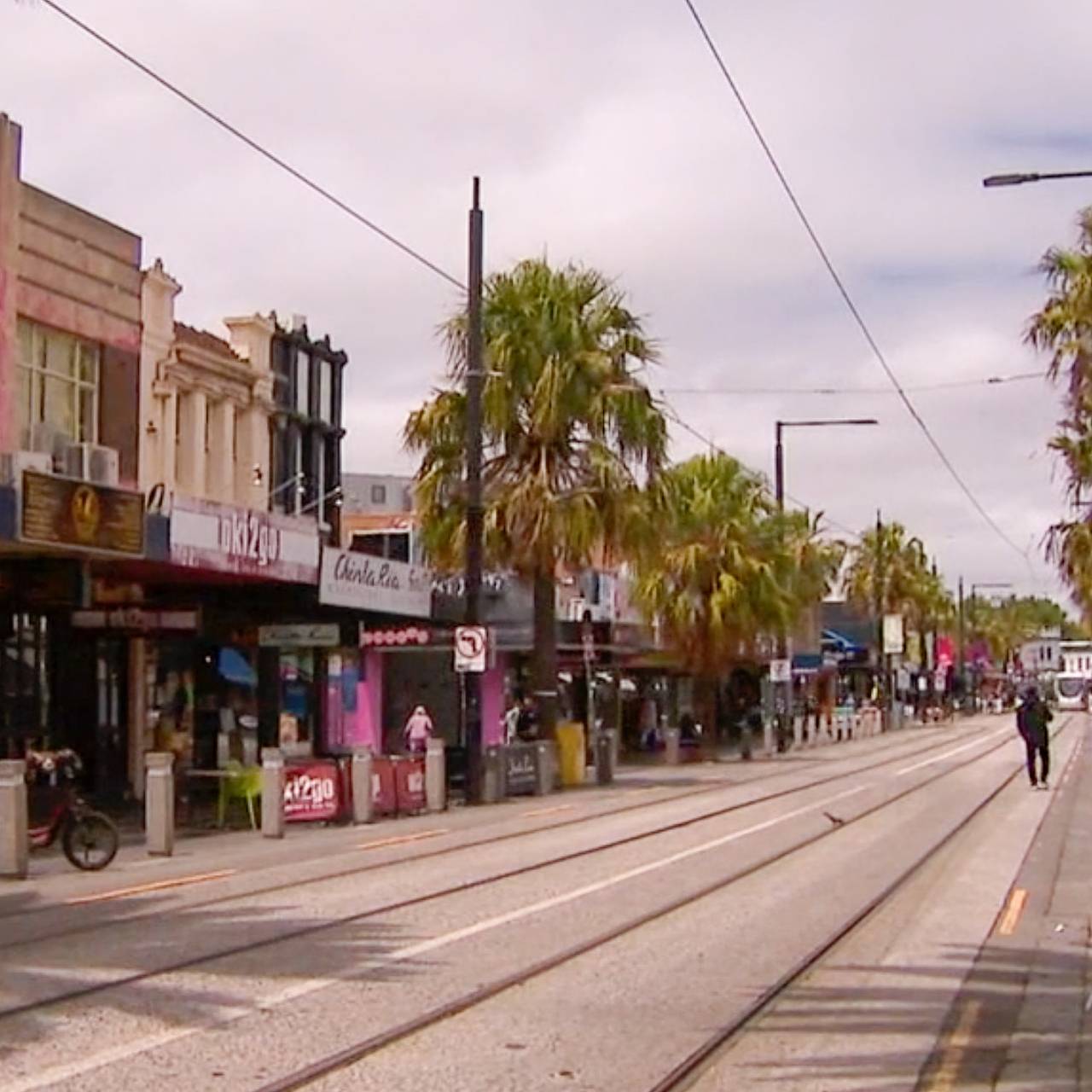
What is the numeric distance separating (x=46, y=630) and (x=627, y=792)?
34.8 feet

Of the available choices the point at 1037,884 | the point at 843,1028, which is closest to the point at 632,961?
the point at 843,1028

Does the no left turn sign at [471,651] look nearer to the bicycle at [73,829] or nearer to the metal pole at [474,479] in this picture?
the metal pole at [474,479]

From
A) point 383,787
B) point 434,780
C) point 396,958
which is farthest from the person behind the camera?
point 434,780

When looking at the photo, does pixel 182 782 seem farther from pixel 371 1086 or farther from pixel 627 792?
pixel 371 1086

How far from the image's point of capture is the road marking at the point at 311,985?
963cm

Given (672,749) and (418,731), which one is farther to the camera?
(672,749)

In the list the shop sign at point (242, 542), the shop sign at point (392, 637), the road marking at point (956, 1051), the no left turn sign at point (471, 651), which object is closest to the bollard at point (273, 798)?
the shop sign at point (242, 542)

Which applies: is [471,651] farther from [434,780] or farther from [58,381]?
[58,381]

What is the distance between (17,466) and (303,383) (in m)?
23.4

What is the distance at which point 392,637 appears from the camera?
123 feet

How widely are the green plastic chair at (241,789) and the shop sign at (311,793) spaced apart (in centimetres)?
→ 43

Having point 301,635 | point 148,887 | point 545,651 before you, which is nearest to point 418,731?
point 545,651

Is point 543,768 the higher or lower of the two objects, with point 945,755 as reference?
higher

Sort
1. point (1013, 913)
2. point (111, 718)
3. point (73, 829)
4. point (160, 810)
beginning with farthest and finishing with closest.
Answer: point (111, 718)
point (160, 810)
point (73, 829)
point (1013, 913)
